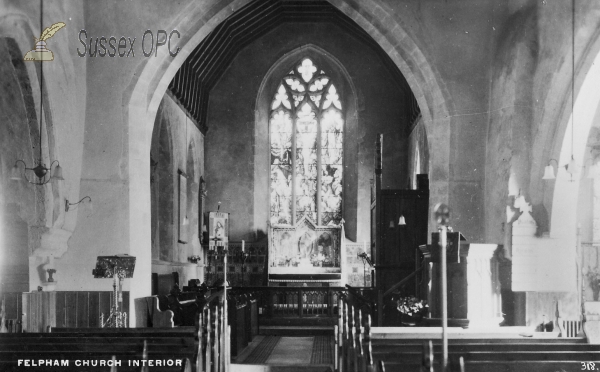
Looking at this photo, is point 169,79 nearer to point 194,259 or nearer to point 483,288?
point 483,288

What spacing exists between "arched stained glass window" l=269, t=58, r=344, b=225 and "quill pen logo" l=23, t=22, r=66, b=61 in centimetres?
1016

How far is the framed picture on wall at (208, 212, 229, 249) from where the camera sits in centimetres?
1839

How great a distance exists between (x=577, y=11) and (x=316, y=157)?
35.3 feet

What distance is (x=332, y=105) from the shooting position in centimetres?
1970

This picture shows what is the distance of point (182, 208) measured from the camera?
16344 mm

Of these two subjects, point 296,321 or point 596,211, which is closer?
point 596,211

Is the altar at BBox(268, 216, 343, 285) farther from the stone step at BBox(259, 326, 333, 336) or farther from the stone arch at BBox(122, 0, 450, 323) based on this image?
the stone arch at BBox(122, 0, 450, 323)

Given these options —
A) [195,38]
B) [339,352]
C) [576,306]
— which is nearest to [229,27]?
[195,38]

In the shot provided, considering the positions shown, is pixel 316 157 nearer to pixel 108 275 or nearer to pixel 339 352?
pixel 108 275

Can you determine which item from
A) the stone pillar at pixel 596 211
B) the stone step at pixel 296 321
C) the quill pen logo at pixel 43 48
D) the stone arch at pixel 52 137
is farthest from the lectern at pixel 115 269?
the stone pillar at pixel 596 211

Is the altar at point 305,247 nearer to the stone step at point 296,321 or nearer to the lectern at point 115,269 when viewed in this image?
the stone step at point 296,321

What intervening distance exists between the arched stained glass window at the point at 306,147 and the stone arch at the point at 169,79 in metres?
8.12

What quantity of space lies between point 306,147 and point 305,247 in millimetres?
2689

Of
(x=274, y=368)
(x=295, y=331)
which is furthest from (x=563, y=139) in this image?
(x=295, y=331)
